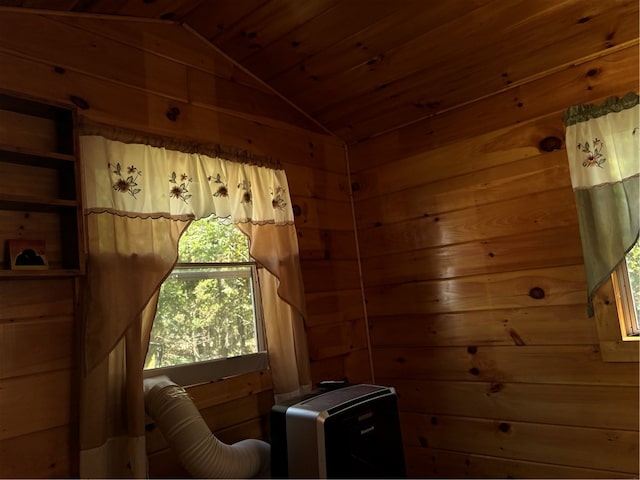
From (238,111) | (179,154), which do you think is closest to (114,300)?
(179,154)

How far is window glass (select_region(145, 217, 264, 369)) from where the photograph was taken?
1.90 m

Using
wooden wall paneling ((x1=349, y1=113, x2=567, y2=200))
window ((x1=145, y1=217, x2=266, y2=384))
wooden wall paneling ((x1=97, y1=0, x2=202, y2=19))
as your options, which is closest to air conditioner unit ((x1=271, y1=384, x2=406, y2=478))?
window ((x1=145, y1=217, x2=266, y2=384))

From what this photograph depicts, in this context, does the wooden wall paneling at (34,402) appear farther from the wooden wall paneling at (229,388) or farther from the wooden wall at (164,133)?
the wooden wall paneling at (229,388)

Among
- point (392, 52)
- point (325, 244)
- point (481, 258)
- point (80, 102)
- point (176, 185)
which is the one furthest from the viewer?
point (325, 244)

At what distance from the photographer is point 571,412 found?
2014mm

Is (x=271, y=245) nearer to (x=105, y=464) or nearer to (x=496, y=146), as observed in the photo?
(x=105, y=464)

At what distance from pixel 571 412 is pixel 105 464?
1825mm

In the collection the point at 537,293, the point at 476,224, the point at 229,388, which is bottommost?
the point at 229,388

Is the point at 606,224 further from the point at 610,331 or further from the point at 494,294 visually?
the point at 494,294

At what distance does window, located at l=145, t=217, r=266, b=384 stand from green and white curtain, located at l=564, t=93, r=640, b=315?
57.2 inches

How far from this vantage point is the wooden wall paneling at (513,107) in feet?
6.36

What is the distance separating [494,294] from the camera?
7.38ft

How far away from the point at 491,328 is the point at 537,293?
0.90 ft

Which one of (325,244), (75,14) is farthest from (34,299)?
(325,244)
